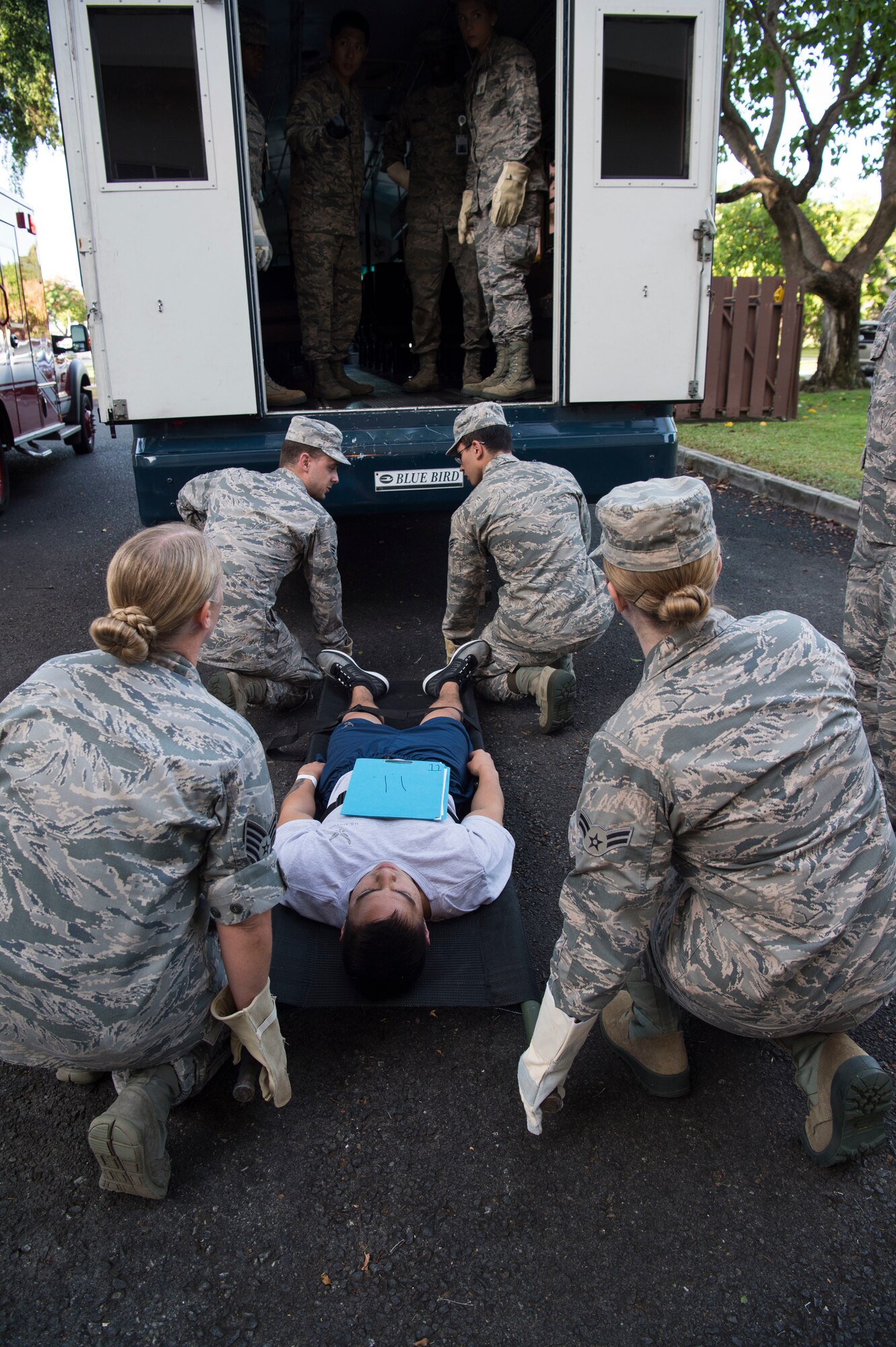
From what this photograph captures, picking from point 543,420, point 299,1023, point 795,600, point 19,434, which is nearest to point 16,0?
point 19,434

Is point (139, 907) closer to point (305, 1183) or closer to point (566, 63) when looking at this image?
point (305, 1183)

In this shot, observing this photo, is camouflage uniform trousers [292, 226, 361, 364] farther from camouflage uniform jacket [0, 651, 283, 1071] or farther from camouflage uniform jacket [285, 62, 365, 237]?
camouflage uniform jacket [0, 651, 283, 1071]

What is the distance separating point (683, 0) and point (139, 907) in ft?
15.3

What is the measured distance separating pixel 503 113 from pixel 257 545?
3.01 metres

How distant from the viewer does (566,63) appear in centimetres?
442

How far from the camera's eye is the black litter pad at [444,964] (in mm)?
2293

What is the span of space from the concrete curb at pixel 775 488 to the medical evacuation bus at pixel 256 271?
223 centimetres

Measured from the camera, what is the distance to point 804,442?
9617 millimetres

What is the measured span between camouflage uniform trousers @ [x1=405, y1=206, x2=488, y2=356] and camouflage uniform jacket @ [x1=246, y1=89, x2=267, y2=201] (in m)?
1.37

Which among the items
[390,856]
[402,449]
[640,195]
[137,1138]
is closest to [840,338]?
[640,195]

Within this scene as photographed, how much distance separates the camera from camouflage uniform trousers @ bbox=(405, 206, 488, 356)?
622 cm

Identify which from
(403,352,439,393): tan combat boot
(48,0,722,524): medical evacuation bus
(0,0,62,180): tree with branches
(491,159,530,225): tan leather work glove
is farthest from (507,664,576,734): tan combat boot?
(0,0,62,180): tree with branches

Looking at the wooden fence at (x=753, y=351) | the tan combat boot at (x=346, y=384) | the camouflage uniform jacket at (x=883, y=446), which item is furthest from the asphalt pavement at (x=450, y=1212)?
the wooden fence at (x=753, y=351)

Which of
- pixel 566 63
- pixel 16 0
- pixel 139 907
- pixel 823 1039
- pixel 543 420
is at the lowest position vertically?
pixel 823 1039
